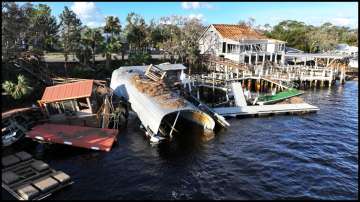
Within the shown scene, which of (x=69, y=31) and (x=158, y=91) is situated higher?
(x=69, y=31)

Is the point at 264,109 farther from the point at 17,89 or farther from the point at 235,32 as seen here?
the point at 235,32

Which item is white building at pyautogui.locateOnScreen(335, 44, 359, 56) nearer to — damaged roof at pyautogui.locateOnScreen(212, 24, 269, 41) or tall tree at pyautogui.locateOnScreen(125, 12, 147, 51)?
Answer: damaged roof at pyautogui.locateOnScreen(212, 24, 269, 41)

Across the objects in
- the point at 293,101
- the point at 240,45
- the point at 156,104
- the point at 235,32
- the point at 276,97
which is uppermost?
the point at 235,32

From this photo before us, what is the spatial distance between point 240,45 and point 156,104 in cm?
3804

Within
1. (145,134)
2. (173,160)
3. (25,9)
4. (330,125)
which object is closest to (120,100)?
(145,134)

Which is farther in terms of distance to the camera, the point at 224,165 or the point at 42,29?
the point at 42,29

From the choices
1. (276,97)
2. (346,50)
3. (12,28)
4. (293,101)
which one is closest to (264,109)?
(276,97)

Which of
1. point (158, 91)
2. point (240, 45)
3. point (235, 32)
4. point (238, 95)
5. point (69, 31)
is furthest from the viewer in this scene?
point (235, 32)

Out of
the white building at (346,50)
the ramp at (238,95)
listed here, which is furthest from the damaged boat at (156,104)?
the white building at (346,50)

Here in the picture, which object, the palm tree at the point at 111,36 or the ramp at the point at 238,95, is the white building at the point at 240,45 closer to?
the palm tree at the point at 111,36

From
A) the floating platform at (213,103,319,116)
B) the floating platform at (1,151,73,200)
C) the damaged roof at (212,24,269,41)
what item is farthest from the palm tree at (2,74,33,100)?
the damaged roof at (212,24,269,41)

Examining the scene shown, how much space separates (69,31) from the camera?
5266 centimetres

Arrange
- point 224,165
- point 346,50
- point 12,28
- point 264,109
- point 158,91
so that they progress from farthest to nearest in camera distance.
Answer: point 346,50 < point 264,109 < point 12,28 < point 158,91 < point 224,165

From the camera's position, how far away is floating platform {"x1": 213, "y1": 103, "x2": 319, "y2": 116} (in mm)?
43062
